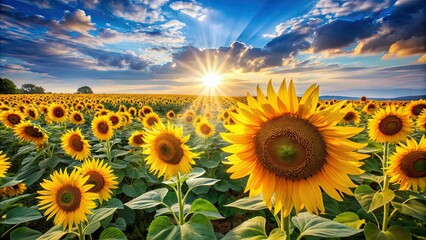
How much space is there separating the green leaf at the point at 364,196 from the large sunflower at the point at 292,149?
1600 millimetres

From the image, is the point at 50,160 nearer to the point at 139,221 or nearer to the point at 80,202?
the point at 139,221

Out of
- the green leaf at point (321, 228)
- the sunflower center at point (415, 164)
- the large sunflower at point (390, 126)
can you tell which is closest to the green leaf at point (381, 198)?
the sunflower center at point (415, 164)

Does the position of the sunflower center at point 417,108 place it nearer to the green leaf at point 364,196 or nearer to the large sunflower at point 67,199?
the green leaf at point 364,196

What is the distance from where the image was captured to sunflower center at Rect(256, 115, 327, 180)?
1.66 metres

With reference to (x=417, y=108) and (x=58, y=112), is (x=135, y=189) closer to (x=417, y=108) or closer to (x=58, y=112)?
(x=58, y=112)

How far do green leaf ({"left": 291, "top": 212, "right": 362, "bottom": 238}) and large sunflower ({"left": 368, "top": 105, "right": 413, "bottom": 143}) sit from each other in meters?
2.81

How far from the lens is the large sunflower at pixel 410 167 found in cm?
295

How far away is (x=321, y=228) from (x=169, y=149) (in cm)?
178

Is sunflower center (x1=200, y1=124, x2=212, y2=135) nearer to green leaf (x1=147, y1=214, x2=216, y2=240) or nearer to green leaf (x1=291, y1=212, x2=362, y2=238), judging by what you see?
green leaf (x1=147, y1=214, x2=216, y2=240)

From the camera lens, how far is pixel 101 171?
3.21m

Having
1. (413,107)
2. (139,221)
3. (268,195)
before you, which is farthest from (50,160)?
(413,107)

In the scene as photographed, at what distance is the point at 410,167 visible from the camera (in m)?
2.98

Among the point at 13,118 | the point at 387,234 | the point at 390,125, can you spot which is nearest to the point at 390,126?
the point at 390,125

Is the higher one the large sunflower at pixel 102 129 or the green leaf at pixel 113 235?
the large sunflower at pixel 102 129
